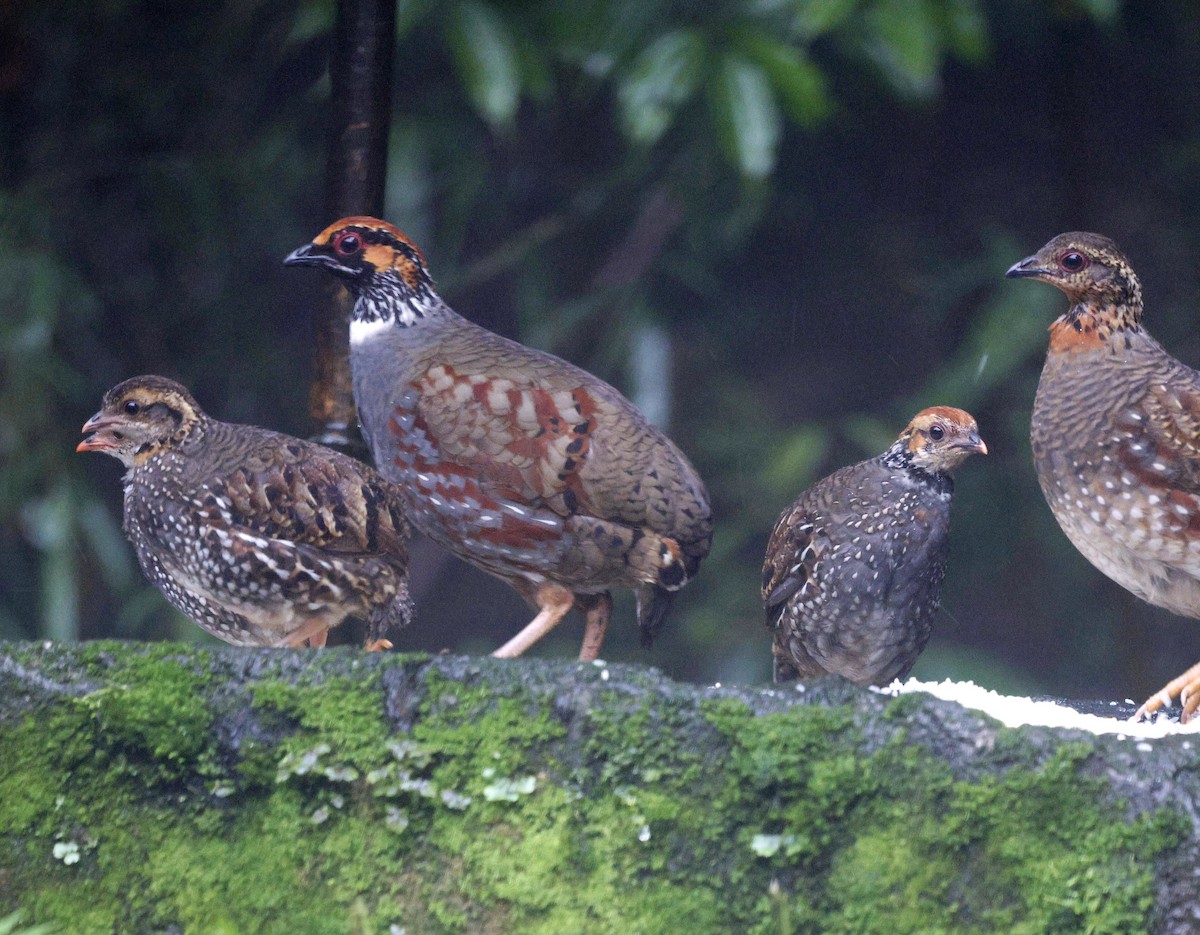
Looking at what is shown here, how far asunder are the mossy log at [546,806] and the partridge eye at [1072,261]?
1.35 metres

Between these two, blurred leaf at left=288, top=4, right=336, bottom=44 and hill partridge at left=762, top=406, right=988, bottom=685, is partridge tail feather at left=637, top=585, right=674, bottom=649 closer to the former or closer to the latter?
Answer: hill partridge at left=762, top=406, right=988, bottom=685

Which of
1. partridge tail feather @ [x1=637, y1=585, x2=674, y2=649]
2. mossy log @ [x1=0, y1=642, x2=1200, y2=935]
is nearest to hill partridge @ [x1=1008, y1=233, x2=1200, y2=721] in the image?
mossy log @ [x1=0, y1=642, x2=1200, y2=935]

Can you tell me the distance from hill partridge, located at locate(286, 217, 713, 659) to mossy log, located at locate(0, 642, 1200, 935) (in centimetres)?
56

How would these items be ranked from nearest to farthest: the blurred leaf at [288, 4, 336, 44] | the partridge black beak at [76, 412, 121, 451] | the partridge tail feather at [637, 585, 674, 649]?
the partridge black beak at [76, 412, 121, 451] < the partridge tail feather at [637, 585, 674, 649] < the blurred leaf at [288, 4, 336, 44]

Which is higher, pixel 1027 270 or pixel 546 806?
pixel 1027 270

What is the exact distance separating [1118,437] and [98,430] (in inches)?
95.6

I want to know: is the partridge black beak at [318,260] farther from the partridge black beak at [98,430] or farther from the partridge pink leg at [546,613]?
the partridge pink leg at [546,613]

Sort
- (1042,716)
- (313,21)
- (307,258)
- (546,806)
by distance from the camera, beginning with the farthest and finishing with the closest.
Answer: (313,21) → (307,258) → (1042,716) → (546,806)

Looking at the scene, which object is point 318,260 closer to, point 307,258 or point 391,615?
point 307,258

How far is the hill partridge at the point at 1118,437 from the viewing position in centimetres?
344

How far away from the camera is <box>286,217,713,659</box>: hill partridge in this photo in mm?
3424

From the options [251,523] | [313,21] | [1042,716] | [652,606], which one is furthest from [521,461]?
[313,21]

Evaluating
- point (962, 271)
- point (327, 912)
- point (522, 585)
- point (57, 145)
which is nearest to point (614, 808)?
point (327, 912)

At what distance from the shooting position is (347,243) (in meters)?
3.62
